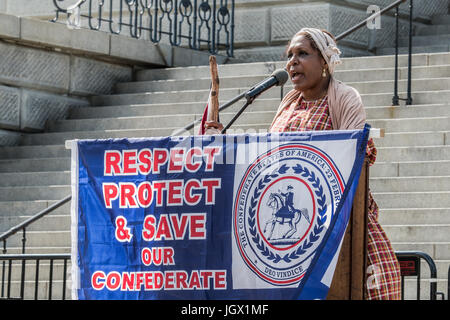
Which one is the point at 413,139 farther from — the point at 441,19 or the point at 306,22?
the point at 441,19

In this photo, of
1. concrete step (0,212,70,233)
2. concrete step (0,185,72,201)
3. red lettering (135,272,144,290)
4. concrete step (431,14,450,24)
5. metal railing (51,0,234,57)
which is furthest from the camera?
concrete step (431,14,450,24)

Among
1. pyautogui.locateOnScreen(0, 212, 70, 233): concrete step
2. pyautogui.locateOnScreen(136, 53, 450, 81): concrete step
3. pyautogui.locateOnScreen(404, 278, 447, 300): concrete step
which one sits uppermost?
pyautogui.locateOnScreen(136, 53, 450, 81): concrete step

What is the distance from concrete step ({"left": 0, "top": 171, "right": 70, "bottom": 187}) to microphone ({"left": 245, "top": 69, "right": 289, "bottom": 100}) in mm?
6418

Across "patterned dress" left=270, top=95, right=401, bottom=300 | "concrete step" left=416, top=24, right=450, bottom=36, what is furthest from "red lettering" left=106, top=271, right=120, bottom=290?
"concrete step" left=416, top=24, right=450, bottom=36

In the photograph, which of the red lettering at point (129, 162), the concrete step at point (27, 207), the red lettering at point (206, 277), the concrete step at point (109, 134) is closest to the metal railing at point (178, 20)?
the concrete step at point (109, 134)

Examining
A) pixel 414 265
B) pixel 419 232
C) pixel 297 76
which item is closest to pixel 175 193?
pixel 297 76

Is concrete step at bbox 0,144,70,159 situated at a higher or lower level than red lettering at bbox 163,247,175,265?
higher

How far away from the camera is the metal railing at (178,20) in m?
16.5

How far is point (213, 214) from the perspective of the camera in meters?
6.61

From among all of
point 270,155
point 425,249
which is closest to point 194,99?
point 425,249

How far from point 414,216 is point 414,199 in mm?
273

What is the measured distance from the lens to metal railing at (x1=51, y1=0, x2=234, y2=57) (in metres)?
16.5

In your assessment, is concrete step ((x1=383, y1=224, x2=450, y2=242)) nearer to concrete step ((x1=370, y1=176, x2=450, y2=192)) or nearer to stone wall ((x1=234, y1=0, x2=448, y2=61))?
concrete step ((x1=370, y1=176, x2=450, y2=192))
